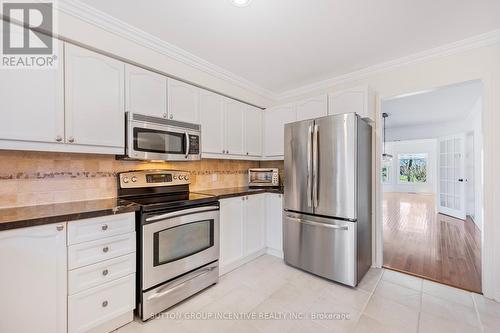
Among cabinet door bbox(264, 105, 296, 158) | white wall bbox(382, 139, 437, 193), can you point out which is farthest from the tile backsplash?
white wall bbox(382, 139, 437, 193)

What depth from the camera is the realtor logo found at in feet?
4.91

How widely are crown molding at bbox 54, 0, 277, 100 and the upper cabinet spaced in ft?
0.98

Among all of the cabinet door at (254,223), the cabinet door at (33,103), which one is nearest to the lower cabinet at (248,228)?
the cabinet door at (254,223)

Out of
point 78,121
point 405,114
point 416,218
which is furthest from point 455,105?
point 78,121

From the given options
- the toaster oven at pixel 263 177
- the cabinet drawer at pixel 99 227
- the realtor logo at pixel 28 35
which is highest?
the realtor logo at pixel 28 35

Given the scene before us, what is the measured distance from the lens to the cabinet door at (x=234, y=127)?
3.00 metres

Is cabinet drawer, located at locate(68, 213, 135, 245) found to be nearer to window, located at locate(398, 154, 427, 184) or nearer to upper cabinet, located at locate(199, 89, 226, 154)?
upper cabinet, located at locate(199, 89, 226, 154)

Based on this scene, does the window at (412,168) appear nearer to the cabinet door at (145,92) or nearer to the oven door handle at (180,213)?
the oven door handle at (180,213)

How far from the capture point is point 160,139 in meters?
2.21

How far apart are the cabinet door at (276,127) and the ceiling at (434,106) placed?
4.87ft

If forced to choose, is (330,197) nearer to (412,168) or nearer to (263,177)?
(263,177)

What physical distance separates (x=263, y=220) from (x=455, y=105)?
4801mm

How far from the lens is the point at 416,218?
17.1 feet

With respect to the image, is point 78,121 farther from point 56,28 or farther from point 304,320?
point 304,320
